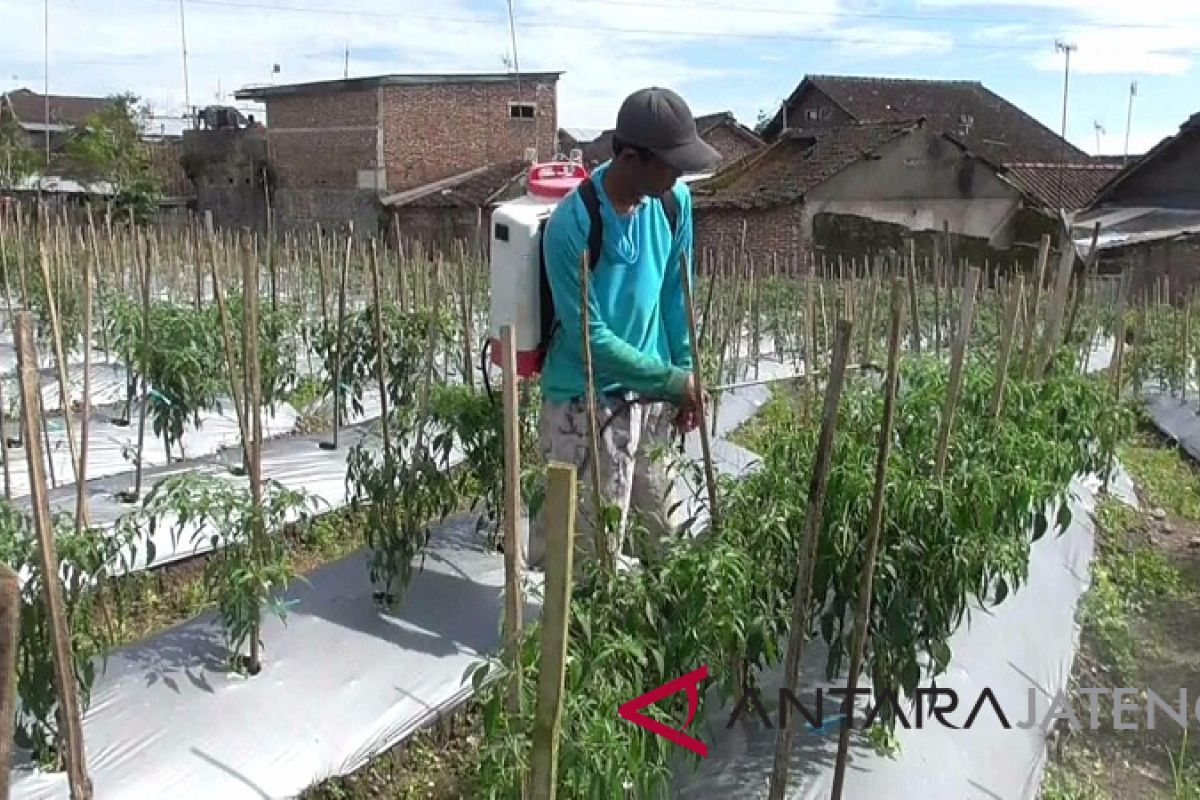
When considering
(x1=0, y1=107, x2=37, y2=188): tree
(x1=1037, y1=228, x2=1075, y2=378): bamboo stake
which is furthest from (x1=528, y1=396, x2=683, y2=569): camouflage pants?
(x1=0, y1=107, x2=37, y2=188): tree

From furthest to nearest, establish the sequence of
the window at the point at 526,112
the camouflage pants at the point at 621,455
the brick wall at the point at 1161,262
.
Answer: the window at the point at 526,112 < the brick wall at the point at 1161,262 < the camouflage pants at the point at 621,455

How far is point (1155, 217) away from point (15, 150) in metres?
19.6

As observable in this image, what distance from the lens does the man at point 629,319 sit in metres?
2.61

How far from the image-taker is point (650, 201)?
112 inches

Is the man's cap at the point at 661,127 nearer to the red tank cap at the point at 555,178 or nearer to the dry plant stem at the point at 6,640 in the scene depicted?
the red tank cap at the point at 555,178

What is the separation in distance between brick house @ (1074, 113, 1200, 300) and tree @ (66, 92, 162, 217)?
16.7m

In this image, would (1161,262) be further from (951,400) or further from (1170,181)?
(951,400)

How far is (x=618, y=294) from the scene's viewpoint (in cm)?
283

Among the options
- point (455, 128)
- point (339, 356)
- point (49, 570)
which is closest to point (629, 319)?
point (49, 570)

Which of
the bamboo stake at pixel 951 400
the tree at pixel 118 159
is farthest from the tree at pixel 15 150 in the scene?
the bamboo stake at pixel 951 400

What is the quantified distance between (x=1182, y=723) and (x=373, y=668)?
7.42 ft

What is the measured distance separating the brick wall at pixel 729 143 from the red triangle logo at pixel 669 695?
22366 millimetres

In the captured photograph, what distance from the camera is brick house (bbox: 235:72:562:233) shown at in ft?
70.3

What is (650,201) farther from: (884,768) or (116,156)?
(116,156)
